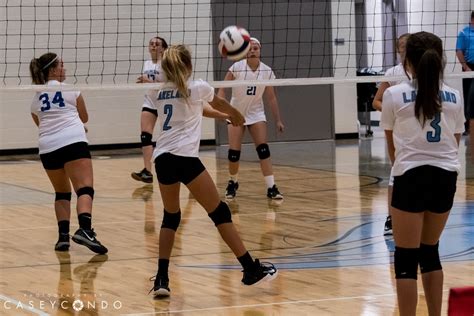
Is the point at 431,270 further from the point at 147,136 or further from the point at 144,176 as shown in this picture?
the point at 144,176

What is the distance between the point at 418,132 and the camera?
5043 millimetres

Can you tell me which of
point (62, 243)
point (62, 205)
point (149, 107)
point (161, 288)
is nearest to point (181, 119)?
point (161, 288)

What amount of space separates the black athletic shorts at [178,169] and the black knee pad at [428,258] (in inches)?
71.7

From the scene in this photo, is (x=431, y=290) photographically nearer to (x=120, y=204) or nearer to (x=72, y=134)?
(x=72, y=134)

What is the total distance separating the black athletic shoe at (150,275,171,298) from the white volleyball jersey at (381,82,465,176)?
2045 mm

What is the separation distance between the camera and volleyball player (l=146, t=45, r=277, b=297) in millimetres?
6582

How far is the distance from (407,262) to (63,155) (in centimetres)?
398

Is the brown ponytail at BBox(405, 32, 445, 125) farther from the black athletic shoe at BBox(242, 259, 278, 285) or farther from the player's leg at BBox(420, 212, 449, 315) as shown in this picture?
the black athletic shoe at BBox(242, 259, 278, 285)

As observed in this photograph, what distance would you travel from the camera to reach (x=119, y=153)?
60.3 feet

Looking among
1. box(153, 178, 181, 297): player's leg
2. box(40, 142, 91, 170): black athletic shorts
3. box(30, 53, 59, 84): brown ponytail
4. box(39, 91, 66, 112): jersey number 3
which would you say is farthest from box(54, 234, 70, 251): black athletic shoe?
box(153, 178, 181, 297): player's leg

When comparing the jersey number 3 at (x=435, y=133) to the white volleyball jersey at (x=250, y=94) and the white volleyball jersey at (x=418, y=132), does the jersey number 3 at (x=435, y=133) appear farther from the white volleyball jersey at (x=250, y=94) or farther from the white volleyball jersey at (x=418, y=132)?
the white volleyball jersey at (x=250, y=94)

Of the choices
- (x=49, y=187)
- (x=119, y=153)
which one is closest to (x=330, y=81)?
(x=49, y=187)

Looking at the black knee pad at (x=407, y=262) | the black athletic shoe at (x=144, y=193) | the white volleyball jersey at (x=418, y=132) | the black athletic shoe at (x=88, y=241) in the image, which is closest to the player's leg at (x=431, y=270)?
the black knee pad at (x=407, y=262)

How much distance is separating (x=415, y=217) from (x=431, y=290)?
44cm
